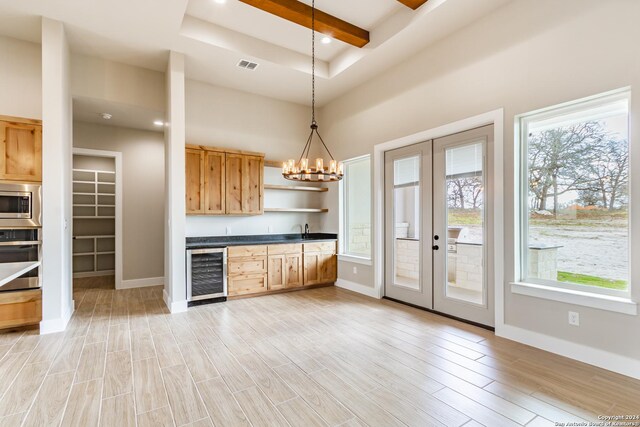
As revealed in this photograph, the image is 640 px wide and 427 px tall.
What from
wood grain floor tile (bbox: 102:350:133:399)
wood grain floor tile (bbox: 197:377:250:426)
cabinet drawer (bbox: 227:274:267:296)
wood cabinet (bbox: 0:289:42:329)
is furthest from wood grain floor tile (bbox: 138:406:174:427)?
cabinet drawer (bbox: 227:274:267:296)

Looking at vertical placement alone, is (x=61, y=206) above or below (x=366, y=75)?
below

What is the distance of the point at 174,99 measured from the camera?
433cm

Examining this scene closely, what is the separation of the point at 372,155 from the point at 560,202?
2.68 meters

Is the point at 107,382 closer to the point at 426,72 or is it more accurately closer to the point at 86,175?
the point at 426,72

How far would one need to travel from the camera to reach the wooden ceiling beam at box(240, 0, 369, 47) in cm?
358

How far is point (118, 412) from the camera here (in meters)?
2.09

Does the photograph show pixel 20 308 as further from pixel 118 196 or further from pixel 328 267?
pixel 328 267

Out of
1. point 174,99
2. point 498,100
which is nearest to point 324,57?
point 174,99

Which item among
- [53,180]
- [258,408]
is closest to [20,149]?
[53,180]

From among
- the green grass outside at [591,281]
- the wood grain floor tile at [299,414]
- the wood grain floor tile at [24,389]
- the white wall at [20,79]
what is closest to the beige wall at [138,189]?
the white wall at [20,79]

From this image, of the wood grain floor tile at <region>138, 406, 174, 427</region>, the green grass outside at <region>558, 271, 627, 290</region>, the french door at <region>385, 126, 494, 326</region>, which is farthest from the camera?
the french door at <region>385, 126, 494, 326</region>

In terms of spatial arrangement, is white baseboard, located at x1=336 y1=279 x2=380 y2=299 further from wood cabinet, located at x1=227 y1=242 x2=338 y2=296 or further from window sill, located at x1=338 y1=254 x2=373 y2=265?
window sill, located at x1=338 y1=254 x2=373 y2=265

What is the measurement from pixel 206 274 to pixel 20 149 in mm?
2557

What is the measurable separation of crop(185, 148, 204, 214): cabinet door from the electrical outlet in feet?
15.4
